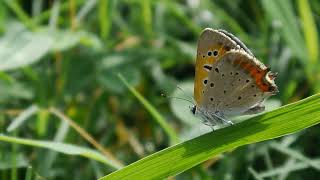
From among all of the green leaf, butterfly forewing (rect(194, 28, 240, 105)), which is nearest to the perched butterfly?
butterfly forewing (rect(194, 28, 240, 105))

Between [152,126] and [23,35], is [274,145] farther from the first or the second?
[23,35]

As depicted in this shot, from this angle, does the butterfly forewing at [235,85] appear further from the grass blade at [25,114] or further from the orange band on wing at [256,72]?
the grass blade at [25,114]

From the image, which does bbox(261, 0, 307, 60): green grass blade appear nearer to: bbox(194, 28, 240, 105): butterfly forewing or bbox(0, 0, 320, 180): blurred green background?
bbox(0, 0, 320, 180): blurred green background

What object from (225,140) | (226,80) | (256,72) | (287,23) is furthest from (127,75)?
(225,140)

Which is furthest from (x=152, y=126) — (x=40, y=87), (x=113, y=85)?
(x=40, y=87)

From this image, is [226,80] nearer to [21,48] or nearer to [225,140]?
[225,140]

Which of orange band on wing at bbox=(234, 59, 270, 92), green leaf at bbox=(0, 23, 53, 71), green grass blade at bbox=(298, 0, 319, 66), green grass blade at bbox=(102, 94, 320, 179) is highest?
green leaf at bbox=(0, 23, 53, 71)

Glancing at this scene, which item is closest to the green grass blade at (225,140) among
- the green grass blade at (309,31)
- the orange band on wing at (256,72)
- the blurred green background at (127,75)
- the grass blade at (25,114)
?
the orange band on wing at (256,72)
